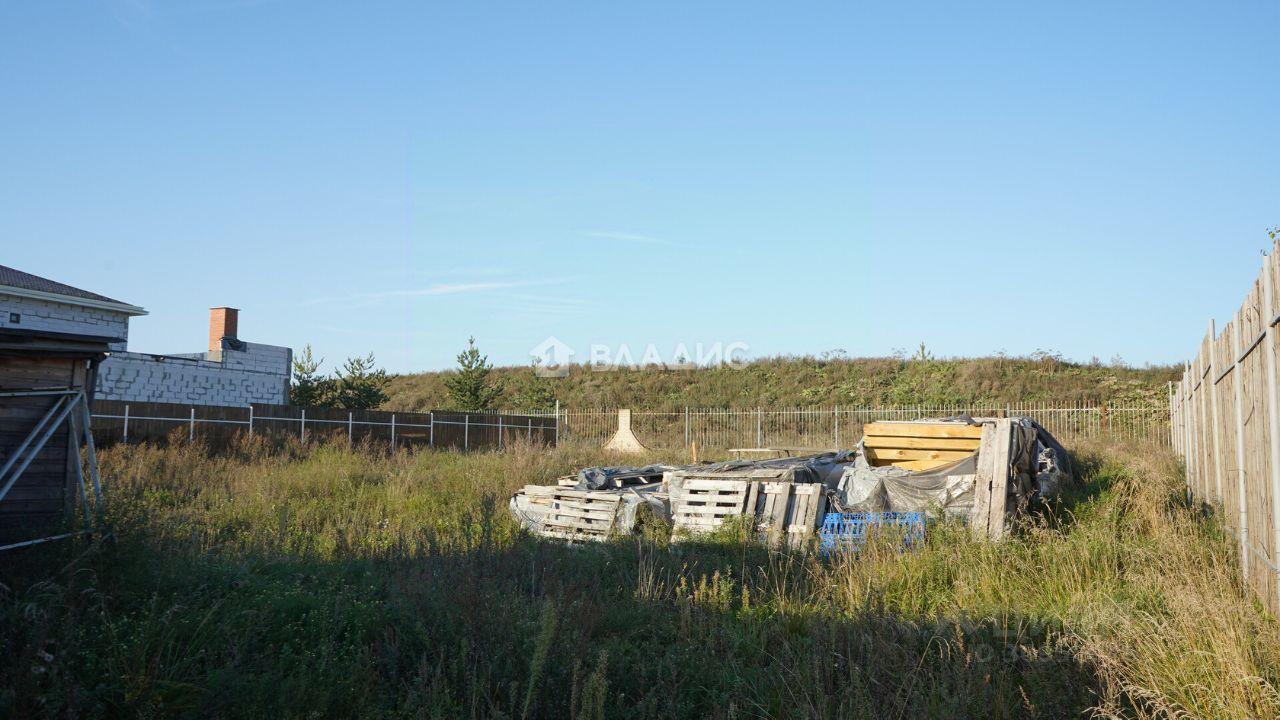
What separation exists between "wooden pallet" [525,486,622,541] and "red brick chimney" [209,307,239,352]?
72.1 ft

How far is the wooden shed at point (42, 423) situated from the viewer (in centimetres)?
634

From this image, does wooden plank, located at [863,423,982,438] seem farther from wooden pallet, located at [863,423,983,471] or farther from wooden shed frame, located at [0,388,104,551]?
wooden shed frame, located at [0,388,104,551]

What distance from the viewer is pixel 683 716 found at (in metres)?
4.56

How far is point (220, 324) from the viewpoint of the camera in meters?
28.6

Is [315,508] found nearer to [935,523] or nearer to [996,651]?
[935,523]

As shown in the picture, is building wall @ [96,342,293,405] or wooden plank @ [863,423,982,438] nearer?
wooden plank @ [863,423,982,438]

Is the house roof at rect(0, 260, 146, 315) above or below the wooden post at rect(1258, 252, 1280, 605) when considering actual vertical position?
above

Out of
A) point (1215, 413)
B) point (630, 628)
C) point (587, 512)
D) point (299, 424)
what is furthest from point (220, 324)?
point (1215, 413)

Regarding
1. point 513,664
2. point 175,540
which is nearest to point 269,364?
point 175,540

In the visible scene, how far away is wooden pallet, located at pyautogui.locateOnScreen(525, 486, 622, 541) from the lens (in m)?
10.2

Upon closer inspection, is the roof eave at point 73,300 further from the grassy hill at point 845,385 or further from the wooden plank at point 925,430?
the wooden plank at point 925,430

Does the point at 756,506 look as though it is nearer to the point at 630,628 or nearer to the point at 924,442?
the point at 924,442

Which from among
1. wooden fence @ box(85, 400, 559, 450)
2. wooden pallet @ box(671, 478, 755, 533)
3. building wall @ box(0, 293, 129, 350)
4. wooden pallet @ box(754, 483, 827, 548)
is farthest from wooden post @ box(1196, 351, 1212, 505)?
building wall @ box(0, 293, 129, 350)

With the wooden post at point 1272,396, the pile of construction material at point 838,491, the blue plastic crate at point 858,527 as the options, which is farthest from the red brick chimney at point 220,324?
the wooden post at point 1272,396
